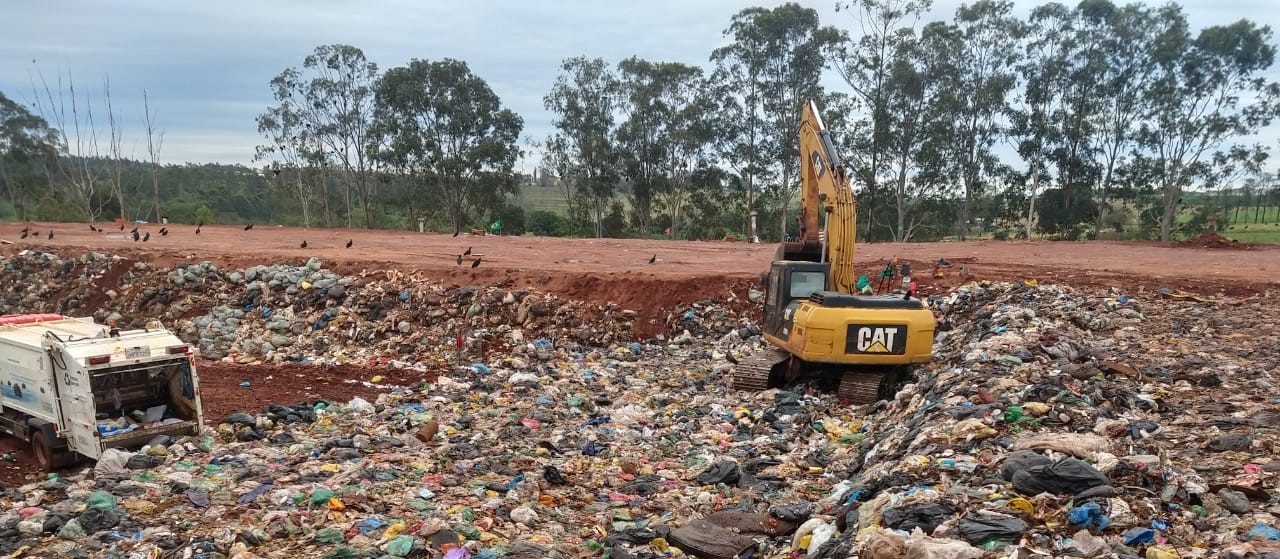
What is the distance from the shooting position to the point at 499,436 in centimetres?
795

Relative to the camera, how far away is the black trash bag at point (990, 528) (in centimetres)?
373

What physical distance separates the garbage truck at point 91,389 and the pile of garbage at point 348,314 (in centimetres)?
437

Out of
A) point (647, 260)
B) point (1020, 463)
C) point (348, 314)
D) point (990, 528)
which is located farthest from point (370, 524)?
point (647, 260)

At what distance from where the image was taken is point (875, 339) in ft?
27.8

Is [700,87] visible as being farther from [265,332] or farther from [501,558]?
[501,558]

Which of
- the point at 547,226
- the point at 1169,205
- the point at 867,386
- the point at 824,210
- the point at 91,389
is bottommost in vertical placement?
the point at 867,386

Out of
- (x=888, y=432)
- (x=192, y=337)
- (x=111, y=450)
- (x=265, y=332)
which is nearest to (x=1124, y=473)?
(x=888, y=432)

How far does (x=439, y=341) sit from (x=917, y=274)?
29.9 ft

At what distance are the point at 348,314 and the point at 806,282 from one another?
9012 millimetres

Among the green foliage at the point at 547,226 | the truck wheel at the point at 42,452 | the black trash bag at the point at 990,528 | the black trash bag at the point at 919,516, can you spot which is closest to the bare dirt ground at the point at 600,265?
the truck wheel at the point at 42,452

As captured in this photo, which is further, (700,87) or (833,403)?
(700,87)

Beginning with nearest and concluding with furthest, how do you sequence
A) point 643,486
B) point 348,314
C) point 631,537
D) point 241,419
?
point 631,537, point 643,486, point 241,419, point 348,314

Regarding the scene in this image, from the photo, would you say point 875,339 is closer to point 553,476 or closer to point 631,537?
point 553,476

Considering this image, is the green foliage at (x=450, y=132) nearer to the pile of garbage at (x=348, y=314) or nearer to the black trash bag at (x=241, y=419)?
the pile of garbage at (x=348, y=314)
